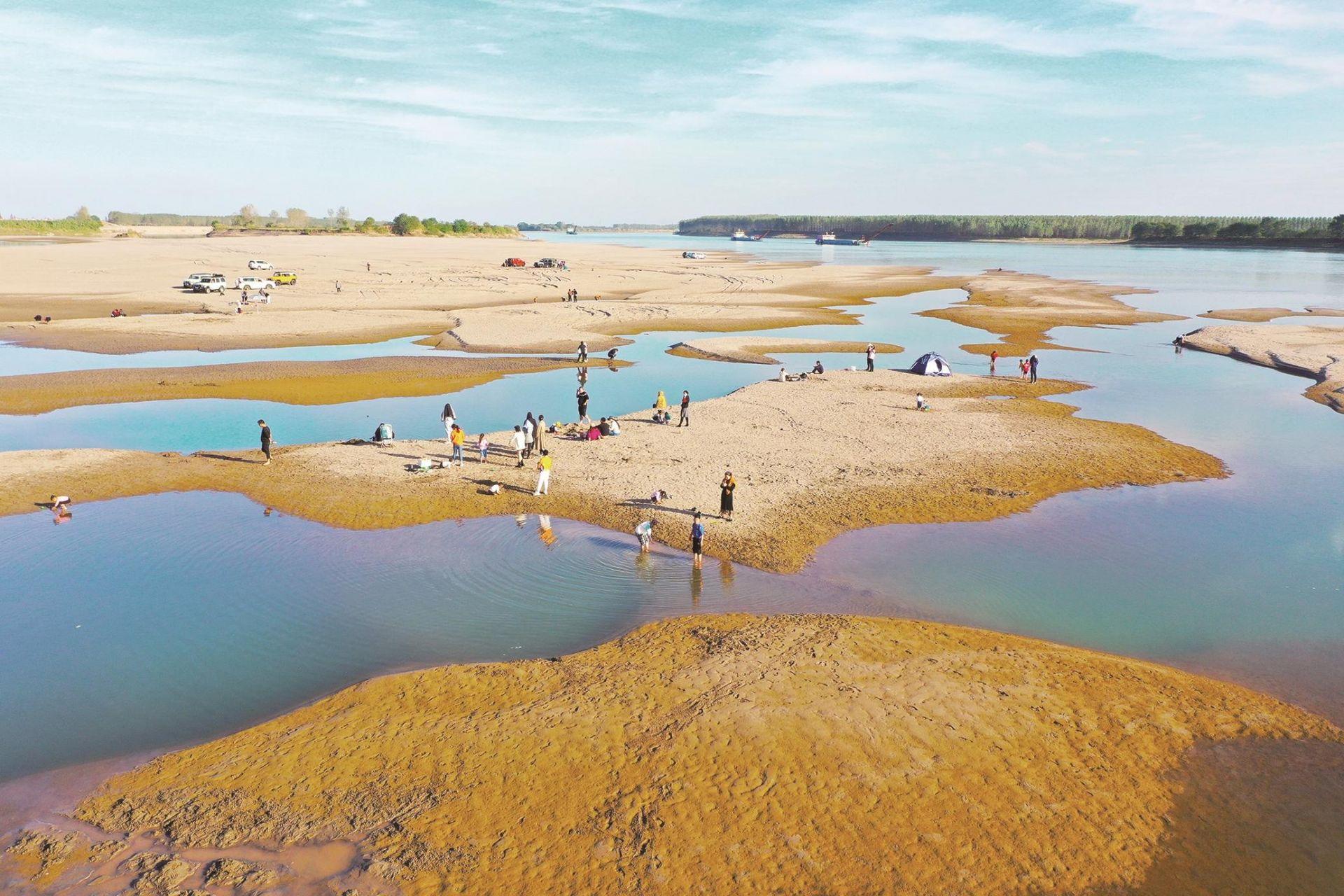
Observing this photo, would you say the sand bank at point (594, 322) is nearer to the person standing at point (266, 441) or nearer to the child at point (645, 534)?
the person standing at point (266, 441)

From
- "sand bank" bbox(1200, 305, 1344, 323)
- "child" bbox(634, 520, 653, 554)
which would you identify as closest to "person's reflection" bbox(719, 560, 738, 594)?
"child" bbox(634, 520, 653, 554)

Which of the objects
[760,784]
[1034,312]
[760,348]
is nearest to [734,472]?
[760,784]

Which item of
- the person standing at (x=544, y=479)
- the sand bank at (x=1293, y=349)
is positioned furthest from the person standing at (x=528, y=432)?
the sand bank at (x=1293, y=349)

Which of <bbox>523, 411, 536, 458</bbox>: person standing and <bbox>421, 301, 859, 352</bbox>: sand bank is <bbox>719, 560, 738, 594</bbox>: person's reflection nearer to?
<bbox>523, 411, 536, 458</bbox>: person standing

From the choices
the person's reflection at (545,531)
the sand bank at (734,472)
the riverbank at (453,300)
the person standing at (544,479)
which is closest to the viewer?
the person's reflection at (545,531)

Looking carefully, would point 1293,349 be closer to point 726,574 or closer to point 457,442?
point 726,574

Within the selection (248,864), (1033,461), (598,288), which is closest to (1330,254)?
(598,288)
